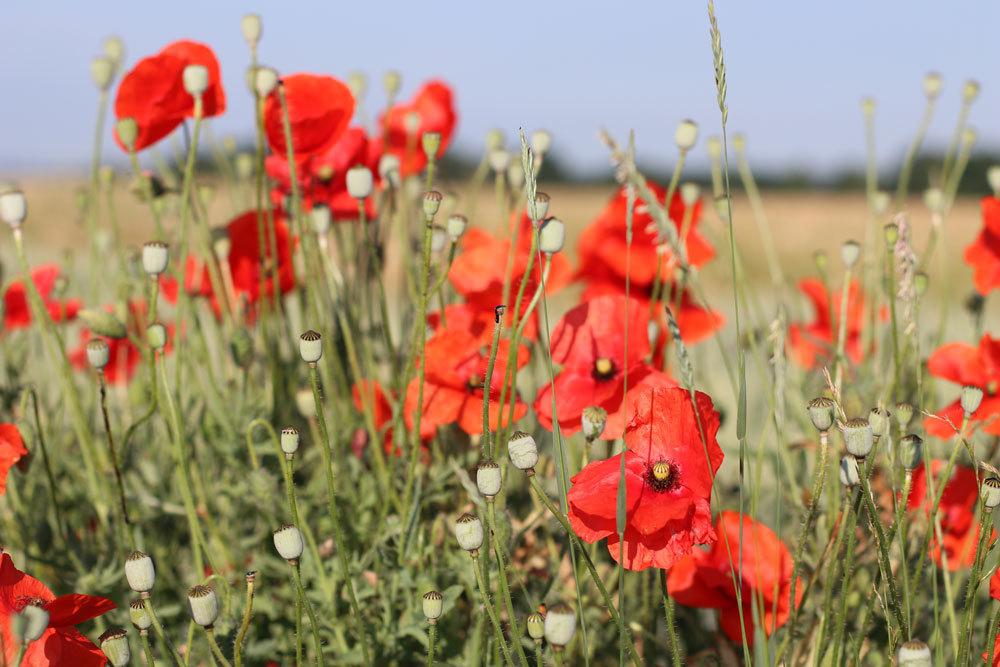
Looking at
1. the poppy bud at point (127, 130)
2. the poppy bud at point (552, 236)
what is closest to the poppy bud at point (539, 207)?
the poppy bud at point (552, 236)

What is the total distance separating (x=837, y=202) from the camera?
9.12 m

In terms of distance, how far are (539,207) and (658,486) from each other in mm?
236

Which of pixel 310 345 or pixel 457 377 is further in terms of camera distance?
pixel 457 377

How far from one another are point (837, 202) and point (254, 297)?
27.8 ft

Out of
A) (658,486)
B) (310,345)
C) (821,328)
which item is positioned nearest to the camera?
(310,345)

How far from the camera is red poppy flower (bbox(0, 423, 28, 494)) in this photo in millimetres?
822

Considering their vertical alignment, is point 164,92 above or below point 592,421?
above

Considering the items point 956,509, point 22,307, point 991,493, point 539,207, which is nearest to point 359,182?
point 539,207

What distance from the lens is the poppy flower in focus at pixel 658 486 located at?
2.49 ft

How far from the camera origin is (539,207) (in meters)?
0.76

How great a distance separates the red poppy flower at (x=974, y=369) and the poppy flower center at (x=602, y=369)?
0.33 m

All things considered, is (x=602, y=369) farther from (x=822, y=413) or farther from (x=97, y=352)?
(x=97, y=352)

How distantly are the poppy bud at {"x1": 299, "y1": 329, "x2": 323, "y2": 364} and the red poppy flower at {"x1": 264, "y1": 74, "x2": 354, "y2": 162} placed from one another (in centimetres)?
50

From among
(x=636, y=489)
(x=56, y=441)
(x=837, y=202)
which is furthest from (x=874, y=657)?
(x=837, y=202)
